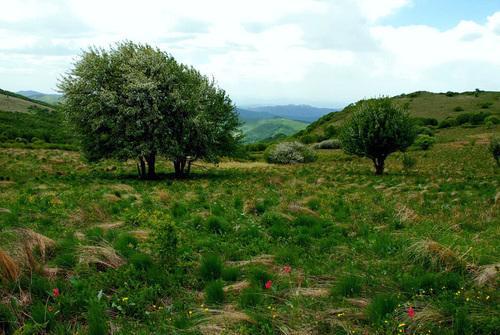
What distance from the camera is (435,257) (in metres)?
8.44

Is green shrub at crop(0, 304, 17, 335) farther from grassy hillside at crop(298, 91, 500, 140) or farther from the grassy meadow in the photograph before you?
grassy hillside at crop(298, 91, 500, 140)

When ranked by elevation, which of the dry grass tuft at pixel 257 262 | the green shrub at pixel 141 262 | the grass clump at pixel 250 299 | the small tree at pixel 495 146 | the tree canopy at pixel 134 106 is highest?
the tree canopy at pixel 134 106

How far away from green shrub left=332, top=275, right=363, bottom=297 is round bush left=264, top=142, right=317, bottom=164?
51498mm

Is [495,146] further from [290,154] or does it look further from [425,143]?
[290,154]

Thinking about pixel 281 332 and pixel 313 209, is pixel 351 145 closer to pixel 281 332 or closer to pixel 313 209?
pixel 313 209

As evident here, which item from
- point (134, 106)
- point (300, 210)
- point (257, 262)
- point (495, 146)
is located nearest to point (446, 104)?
point (495, 146)

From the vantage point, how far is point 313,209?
1472 centimetres

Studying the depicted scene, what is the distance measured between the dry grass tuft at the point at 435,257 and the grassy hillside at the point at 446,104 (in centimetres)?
7754

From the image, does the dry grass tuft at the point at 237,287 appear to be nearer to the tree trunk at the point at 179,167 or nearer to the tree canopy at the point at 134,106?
the tree canopy at the point at 134,106

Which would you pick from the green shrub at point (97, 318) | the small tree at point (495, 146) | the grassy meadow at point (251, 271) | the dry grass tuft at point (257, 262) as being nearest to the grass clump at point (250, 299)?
the grassy meadow at point (251, 271)

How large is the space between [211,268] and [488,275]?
5201mm

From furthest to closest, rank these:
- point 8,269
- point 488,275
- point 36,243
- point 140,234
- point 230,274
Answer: point 140,234, point 36,243, point 230,274, point 488,275, point 8,269

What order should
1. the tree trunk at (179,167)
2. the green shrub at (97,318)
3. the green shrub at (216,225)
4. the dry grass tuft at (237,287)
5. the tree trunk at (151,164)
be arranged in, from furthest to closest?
the tree trunk at (179,167) < the tree trunk at (151,164) < the green shrub at (216,225) < the dry grass tuft at (237,287) < the green shrub at (97,318)

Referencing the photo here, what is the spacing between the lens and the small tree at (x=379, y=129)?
30.8 meters
